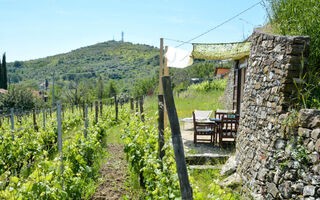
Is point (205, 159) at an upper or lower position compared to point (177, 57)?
lower

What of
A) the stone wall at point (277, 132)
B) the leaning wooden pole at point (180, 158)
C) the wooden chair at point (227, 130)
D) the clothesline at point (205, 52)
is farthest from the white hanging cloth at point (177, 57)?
the leaning wooden pole at point (180, 158)

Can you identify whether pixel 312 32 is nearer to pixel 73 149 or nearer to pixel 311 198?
pixel 311 198

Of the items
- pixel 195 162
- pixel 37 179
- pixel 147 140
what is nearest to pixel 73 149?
pixel 147 140

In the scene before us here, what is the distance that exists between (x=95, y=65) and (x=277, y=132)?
307 ft

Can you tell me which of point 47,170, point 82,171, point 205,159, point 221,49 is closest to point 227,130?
point 205,159

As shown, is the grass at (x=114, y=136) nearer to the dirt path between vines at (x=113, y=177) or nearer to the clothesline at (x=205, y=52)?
the dirt path between vines at (x=113, y=177)

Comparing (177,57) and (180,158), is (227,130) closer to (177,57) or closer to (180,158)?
(177,57)

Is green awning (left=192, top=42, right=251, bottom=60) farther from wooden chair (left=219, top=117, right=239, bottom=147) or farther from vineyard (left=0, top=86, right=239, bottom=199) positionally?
vineyard (left=0, top=86, right=239, bottom=199)

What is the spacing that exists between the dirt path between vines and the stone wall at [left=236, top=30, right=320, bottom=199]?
6.95 feet

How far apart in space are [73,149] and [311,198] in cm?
349

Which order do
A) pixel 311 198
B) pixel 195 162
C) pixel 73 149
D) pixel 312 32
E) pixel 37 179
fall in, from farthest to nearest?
pixel 195 162, pixel 73 149, pixel 312 32, pixel 37 179, pixel 311 198

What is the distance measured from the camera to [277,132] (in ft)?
10.6

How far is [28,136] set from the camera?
5.54 metres

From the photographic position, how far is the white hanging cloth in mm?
6609
